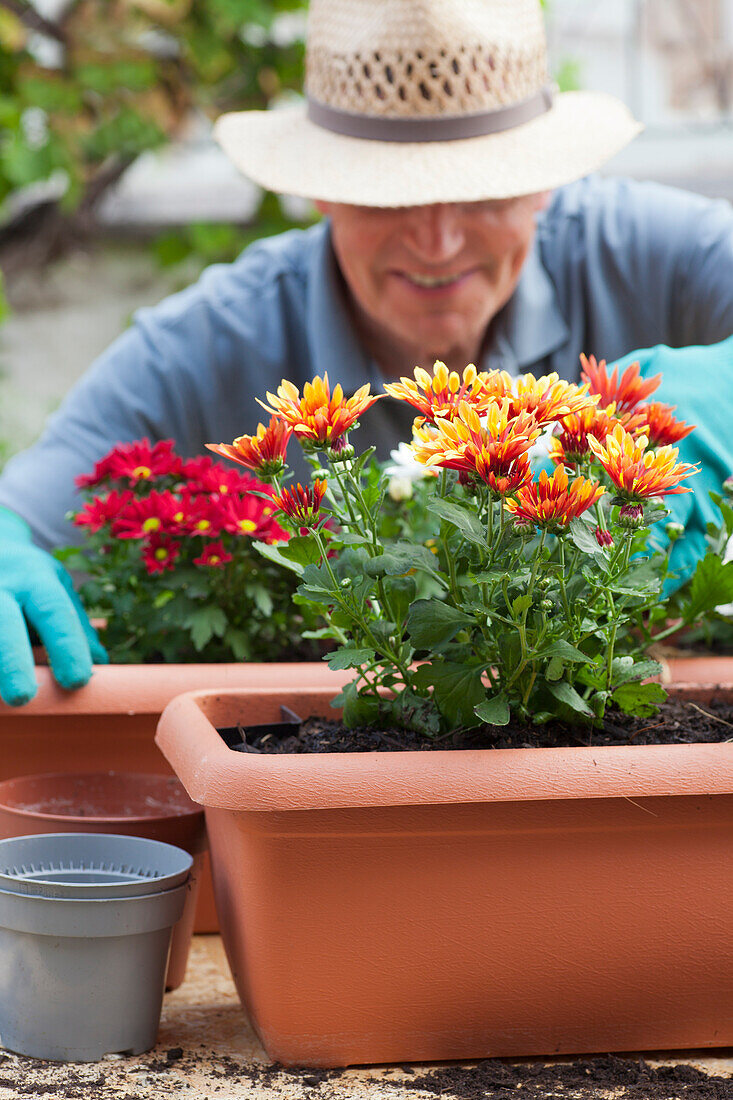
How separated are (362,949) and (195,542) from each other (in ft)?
1.89

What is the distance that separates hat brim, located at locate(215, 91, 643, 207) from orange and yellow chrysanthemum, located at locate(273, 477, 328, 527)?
1.91 feet

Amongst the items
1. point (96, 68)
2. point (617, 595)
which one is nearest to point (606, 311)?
point (617, 595)

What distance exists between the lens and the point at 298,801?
719 mm

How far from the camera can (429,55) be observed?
4.20 feet

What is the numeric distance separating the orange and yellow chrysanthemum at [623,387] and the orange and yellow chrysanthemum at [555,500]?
18 centimetres

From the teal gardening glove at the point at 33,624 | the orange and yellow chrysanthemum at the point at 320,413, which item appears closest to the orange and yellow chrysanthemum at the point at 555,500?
the orange and yellow chrysanthemum at the point at 320,413

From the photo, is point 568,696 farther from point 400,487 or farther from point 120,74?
point 120,74

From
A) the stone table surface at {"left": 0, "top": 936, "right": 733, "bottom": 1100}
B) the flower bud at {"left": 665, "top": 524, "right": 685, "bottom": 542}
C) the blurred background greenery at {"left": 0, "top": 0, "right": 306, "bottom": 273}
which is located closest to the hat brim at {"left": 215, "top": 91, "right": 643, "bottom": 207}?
the flower bud at {"left": 665, "top": 524, "right": 685, "bottom": 542}

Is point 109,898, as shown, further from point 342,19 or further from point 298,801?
point 342,19

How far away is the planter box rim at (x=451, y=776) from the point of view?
722 millimetres

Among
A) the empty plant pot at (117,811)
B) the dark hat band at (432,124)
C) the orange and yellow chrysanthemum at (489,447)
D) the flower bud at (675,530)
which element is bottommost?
the empty plant pot at (117,811)

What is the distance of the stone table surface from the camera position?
72 cm

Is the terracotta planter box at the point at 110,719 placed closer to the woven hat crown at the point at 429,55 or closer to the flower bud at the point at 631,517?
the flower bud at the point at 631,517

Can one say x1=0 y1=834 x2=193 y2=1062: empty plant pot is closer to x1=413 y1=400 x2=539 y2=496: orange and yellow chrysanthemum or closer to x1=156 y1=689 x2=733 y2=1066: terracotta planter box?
x1=156 y1=689 x2=733 y2=1066: terracotta planter box
